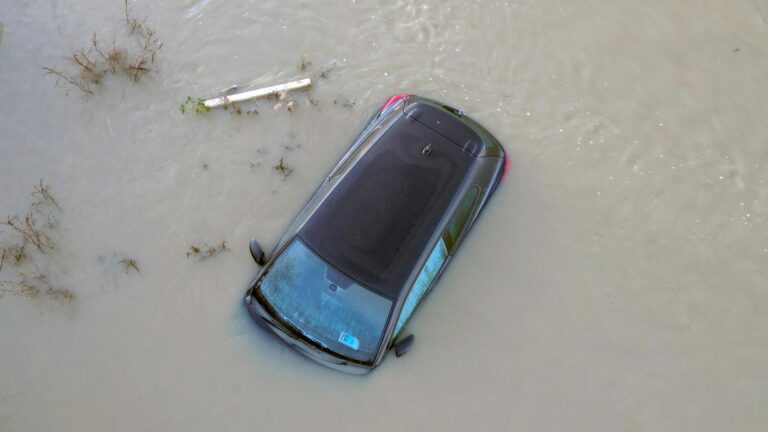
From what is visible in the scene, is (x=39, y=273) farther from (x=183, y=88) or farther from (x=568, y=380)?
(x=568, y=380)

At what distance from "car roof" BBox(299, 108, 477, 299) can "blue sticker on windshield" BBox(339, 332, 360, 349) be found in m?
0.49

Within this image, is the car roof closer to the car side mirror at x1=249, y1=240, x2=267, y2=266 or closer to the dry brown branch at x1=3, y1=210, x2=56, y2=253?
the car side mirror at x1=249, y1=240, x2=267, y2=266

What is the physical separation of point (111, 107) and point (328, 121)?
8.24 ft

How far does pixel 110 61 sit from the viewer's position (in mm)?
6039

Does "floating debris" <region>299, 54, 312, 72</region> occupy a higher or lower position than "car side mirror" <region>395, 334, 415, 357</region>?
higher

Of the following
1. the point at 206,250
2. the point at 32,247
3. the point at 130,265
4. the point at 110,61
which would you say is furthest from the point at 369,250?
the point at 110,61

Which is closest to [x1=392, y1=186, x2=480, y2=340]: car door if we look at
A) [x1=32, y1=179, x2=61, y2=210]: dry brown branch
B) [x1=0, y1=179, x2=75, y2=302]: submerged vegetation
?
[x1=0, y1=179, x2=75, y2=302]: submerged vegetation

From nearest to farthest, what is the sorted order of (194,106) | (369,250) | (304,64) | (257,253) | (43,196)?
1. (369,250)
2. (257,253)
3. (43,196)
4. (194,106)
5. (304,64)

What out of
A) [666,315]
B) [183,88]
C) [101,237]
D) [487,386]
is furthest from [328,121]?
[666,315]

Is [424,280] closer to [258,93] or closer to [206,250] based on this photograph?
[206,250]

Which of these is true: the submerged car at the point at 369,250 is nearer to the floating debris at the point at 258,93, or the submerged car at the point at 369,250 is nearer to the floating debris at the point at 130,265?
the floating debris at the point at 130,265

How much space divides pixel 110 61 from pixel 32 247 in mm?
2313

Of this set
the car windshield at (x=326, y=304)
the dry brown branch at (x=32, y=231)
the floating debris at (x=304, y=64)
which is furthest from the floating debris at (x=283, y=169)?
the dry brown branch at (x=32, y=231)

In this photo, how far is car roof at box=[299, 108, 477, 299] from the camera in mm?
4289
